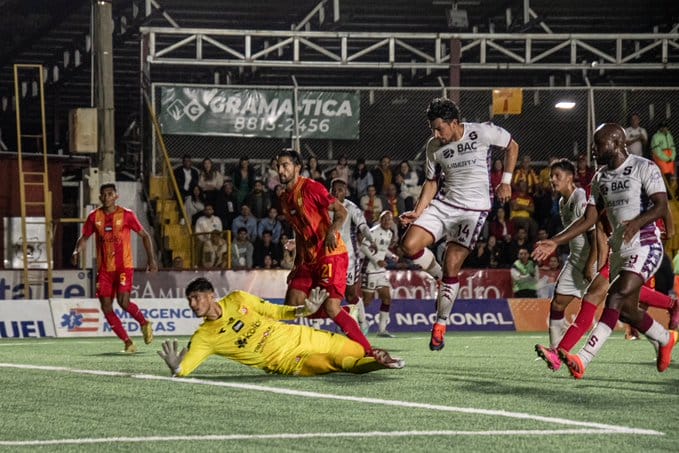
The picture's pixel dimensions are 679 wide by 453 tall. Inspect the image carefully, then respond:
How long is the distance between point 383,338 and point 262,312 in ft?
29.2

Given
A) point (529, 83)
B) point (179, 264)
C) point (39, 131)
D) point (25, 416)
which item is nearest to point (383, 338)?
point (179, 264)

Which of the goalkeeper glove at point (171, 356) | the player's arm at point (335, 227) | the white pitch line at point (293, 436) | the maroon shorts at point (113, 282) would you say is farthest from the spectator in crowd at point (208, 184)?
the white pitch line at point (293, 436)

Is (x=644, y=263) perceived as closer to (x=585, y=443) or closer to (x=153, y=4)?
(x=585, y=443)

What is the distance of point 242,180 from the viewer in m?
25.0

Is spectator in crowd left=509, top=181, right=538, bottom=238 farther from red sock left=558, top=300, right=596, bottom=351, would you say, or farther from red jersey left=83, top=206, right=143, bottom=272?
red sock left=558, top=300, right=596, bottom=351

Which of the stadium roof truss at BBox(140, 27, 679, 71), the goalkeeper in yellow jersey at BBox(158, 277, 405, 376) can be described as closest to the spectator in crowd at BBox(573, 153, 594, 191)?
the stadium roof truss at BBox(140, 27, 679, 71)

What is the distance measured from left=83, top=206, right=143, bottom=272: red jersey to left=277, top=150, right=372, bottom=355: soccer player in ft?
14.8

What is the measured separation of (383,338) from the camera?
1934 cm

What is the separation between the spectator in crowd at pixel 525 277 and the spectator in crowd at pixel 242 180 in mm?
5342

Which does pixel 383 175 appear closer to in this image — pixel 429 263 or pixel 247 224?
pixel 247 224

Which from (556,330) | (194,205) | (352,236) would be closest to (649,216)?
(556,330)

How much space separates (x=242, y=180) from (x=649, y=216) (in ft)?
51.6

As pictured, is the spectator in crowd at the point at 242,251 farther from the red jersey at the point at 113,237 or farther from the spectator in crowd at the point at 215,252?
the red jersey at the point at 113,237

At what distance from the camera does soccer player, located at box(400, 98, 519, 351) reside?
1220 centimetres
